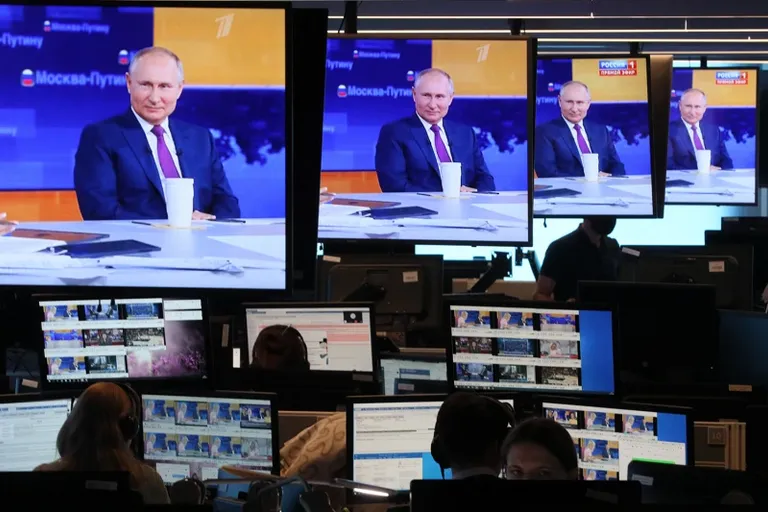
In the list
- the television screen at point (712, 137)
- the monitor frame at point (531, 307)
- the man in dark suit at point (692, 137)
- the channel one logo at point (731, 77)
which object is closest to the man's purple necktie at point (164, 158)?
the monitor frame at point (531, 307)

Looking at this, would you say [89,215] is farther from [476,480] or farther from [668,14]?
[668,14]

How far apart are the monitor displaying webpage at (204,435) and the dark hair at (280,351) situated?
26.4 inches

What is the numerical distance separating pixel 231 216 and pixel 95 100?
57 centimetres

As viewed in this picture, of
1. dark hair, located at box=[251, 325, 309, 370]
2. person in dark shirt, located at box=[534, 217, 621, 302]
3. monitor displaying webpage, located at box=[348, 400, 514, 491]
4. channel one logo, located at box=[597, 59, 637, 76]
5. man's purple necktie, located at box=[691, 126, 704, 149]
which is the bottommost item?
monitor displaying webpage, located at box=[348, 400, 514, 491]

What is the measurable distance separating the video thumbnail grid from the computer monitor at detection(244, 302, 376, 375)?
86 centimetres

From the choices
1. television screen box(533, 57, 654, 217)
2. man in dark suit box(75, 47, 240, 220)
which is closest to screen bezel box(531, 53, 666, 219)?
television screen box(533, 57, 654, 217)

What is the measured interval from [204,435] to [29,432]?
566 mm

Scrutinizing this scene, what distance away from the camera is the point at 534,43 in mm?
5566

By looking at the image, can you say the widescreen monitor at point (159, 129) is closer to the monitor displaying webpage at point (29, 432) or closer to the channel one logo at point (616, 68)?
the monitor displaying webpage at point (29, 432)

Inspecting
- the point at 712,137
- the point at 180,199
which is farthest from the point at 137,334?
the point at 712,137

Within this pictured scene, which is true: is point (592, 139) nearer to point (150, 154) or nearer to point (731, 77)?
point (731, 77)

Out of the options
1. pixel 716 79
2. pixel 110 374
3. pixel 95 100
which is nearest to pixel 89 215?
pixel 95 100

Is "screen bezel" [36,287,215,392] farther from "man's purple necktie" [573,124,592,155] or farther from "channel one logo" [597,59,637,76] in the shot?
"channel one logo" [597,59,637,76]

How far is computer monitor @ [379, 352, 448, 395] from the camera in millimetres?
4375
